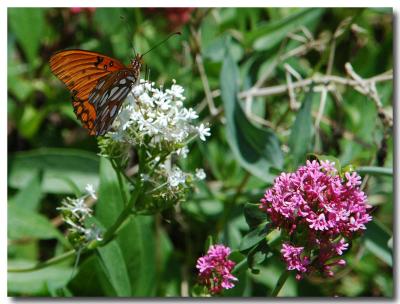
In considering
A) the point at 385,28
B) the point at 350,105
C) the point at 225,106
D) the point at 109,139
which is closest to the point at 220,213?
the point at 225,106

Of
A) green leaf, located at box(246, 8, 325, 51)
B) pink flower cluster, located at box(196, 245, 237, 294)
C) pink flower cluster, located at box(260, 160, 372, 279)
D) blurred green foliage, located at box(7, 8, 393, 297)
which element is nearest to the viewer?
pink flower cluster, located at box(260, 160, 372, 279)

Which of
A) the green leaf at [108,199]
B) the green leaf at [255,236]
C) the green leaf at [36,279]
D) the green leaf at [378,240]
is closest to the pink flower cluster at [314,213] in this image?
the green leaf at [255,236]

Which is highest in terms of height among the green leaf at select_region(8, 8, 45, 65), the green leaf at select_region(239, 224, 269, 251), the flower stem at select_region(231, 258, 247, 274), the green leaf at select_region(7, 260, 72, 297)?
the green leaf at select_region(8, 8, 45, 65)

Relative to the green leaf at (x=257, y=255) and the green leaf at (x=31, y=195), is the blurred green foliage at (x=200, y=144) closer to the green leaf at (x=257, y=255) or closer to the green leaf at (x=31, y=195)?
the green leaf at (x=31, y=195)

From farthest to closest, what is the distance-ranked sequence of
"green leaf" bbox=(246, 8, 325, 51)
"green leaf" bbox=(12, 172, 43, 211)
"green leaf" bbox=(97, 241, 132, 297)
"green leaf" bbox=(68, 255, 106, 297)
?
"green leaf" bbox=(246, 8, 325, 51)
"green leaf" bbox=(12, 172, 43, 211)
"green leaf" bbox=(68, 255, 106, 297)
"green leaf" bbox=(97, 241, 132, 297)

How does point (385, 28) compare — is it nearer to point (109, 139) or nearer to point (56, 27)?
point (56, 27)

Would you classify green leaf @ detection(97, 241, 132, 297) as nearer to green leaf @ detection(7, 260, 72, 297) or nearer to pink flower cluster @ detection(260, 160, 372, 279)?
green leaf @ detection(7, 260, 72, 297)

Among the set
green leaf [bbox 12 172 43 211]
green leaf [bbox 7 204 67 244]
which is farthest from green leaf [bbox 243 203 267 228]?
green leaf [bbox 12 172 43 211]
